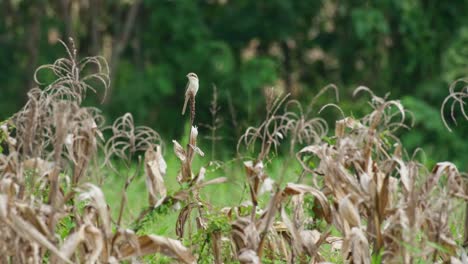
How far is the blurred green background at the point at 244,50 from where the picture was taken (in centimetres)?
935

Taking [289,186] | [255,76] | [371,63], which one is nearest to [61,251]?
[289,186]

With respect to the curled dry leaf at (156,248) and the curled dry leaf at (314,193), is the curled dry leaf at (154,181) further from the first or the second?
the curled dry leaf at (314,193)

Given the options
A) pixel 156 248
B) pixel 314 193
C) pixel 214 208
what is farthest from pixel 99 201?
pixel 314 193

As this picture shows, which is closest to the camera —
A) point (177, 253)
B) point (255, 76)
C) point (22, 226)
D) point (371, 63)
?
point (22, 226)

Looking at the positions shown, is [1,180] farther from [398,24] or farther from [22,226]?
[398,24]

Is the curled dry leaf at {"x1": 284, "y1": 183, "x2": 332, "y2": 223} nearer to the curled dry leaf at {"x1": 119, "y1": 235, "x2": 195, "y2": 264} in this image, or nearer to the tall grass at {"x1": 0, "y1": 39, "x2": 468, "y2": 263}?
the tall grass at {"x1": 0, "y1": 39, "x2": 468, "y2": 263}

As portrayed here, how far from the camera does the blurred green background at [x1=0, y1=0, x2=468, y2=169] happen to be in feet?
30.7

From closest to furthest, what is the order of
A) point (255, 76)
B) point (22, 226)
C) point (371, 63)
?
point (22, 226)
point (255, 76)
point (371, 63)

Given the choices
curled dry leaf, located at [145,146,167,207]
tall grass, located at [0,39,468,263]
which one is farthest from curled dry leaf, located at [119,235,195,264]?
curled dry leaf, located at [145,146,167,207]

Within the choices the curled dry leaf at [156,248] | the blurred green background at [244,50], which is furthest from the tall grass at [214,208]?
the blurred green background at [244,50]

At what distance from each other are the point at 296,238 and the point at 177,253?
40 cm

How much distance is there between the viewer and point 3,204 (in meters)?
2.68

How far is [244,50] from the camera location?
1032 cm

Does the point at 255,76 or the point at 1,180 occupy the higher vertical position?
the point at 1,180
